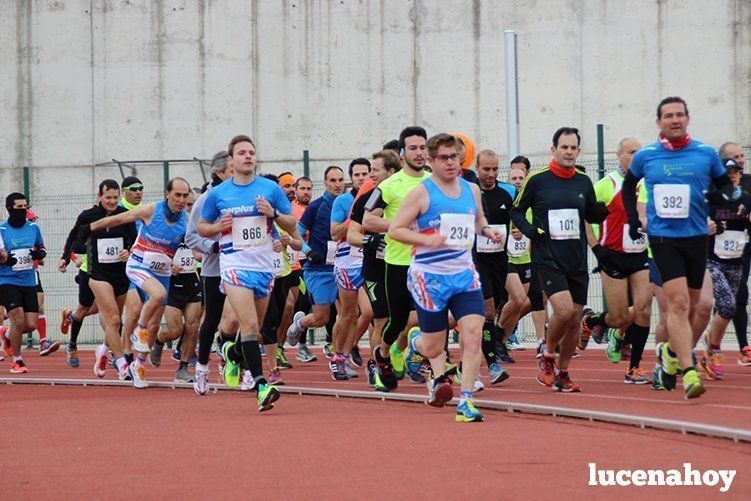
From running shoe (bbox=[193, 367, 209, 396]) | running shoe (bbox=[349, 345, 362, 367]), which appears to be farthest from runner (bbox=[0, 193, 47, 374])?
running shoe (bbox=[193, 367, 209, 396])

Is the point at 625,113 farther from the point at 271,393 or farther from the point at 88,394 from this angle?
the point at 271,393

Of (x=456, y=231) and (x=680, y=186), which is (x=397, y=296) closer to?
(x=456, y=231)

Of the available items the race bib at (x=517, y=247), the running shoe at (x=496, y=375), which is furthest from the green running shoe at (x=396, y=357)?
the race bib at (x=517, y=247)

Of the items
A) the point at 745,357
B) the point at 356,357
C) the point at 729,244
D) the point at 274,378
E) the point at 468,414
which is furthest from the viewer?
the point at 356,357

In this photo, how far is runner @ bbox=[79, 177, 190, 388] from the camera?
13789mm

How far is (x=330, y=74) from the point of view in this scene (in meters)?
25.0

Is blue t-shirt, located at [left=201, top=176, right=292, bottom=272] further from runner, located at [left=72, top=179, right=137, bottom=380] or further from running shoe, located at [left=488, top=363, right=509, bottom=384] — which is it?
runner, located at [left=72, top=179, right=137, bottom=380]

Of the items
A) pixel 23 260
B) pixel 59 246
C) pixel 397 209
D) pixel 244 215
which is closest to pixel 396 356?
pixel 397 209

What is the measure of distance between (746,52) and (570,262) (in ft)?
43.2

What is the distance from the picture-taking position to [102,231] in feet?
48.6

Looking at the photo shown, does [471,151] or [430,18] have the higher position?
[430,18]

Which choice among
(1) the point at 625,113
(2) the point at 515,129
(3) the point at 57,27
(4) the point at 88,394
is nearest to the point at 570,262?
(4) the point at 88,394

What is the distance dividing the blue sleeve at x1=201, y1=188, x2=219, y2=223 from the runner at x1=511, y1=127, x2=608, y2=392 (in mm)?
2601

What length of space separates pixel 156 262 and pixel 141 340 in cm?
84
